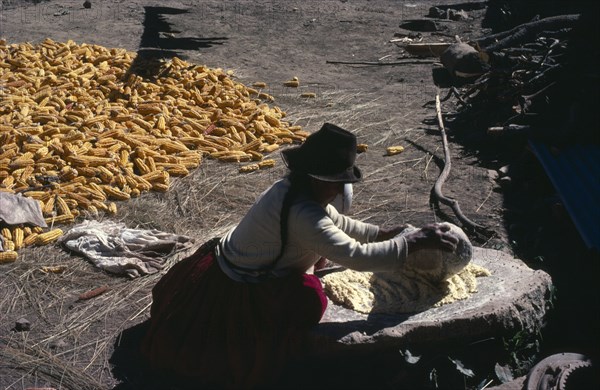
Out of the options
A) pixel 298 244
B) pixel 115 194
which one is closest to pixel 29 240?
pixel 115 194

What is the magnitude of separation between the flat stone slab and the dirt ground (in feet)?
0.77

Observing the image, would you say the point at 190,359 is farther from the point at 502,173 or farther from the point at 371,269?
the point at 502,173

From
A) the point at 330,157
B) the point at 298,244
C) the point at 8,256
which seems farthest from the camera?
the point at 8,256

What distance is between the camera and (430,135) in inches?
300

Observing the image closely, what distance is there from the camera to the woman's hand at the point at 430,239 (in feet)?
12.8

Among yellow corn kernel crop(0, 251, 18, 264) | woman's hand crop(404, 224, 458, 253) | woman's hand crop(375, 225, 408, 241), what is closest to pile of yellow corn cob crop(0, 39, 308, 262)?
yellow corn kernel crop(0, 251, 18, 264)

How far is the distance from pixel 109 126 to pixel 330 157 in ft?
12.9

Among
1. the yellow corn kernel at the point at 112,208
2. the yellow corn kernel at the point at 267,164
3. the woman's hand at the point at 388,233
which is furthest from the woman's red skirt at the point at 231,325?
the yellow corn kernel at the point at 267,164

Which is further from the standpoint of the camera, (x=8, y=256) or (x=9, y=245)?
(x=9, y=245)

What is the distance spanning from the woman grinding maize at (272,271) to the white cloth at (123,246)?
1.09 m

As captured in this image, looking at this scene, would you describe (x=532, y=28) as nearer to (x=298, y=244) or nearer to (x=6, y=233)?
(x=298, y=244)

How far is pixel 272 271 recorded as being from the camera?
396 centimetres

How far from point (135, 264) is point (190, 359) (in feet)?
4.36

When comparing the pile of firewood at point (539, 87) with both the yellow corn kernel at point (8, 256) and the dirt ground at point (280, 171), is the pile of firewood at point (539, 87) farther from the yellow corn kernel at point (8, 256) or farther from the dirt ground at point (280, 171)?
the yellow corn kernel at point (8, 256)
